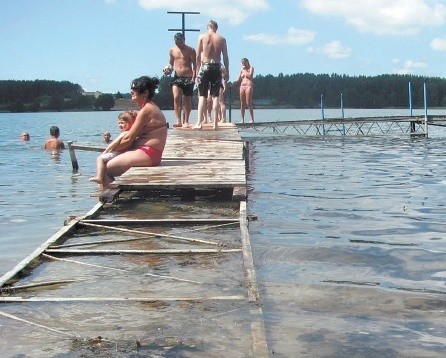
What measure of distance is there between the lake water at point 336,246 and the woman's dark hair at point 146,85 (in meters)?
1.76

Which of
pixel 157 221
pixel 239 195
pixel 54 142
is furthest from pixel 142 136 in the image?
pixel 54 142

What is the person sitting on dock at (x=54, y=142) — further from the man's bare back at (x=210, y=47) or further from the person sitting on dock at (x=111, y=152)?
the person sitting on dock at (x=111, y=152)

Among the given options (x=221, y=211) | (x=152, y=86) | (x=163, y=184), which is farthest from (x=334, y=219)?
(x=152, y=86)

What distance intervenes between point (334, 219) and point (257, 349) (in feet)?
16.1

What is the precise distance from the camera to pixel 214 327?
3.88 metres

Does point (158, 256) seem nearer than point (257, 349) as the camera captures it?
No

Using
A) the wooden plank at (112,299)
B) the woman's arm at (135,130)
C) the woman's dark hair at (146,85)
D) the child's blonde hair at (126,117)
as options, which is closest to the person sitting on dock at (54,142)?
the child's blonde hair at (126,117)

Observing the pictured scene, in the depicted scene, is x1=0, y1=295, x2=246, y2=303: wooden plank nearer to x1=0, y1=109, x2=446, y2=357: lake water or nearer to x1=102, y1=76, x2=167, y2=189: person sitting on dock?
x1=0, y1=109, x2=446, y2=357: lake water

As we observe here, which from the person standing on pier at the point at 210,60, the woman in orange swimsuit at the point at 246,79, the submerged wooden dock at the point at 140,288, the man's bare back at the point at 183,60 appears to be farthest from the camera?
the woman in orange swimsuit at the point at 246,79

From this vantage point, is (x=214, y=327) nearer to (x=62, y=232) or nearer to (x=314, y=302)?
(x=314, y=302)

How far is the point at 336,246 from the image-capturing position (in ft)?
21.6

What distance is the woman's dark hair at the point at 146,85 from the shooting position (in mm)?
9102

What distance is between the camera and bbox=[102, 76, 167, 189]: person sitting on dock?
9.17 metres

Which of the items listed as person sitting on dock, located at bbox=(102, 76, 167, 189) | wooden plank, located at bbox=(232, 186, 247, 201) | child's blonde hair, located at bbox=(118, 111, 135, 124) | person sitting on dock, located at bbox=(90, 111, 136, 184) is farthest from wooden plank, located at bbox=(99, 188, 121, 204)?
child's blonde hair, located at bbox=(118, 111, 135, 124)
